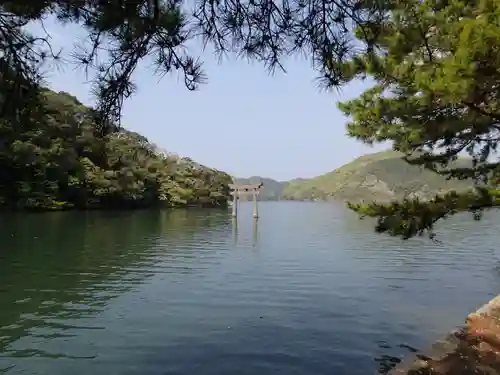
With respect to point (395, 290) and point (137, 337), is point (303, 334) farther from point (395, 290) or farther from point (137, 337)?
point (395, 290)

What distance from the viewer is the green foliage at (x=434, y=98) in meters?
5.09

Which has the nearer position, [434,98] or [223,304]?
[434,98]

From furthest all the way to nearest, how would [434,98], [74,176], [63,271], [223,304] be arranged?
[74,176] < [63,271] < [223,304] < [434,98]

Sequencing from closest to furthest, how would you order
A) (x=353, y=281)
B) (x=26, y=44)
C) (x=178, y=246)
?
1. (x=26, y=44)
2. (x=353, y=281)
3. (x=178, y=246)

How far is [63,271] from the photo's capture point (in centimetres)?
1481

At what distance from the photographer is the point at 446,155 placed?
8.47m

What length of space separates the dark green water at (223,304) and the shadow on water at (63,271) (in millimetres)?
40

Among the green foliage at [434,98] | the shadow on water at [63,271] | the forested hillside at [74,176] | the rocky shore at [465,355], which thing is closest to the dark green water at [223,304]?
the shadow on water at [63,271]

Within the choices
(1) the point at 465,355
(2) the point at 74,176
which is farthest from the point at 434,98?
(2) the point at 74,176

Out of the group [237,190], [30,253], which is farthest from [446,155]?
[237,190]

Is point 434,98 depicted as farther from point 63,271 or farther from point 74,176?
point 74,176

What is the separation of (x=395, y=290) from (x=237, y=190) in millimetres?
32004

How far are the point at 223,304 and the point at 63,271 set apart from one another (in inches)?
244

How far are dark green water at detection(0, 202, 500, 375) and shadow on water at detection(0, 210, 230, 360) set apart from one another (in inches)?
1.6
